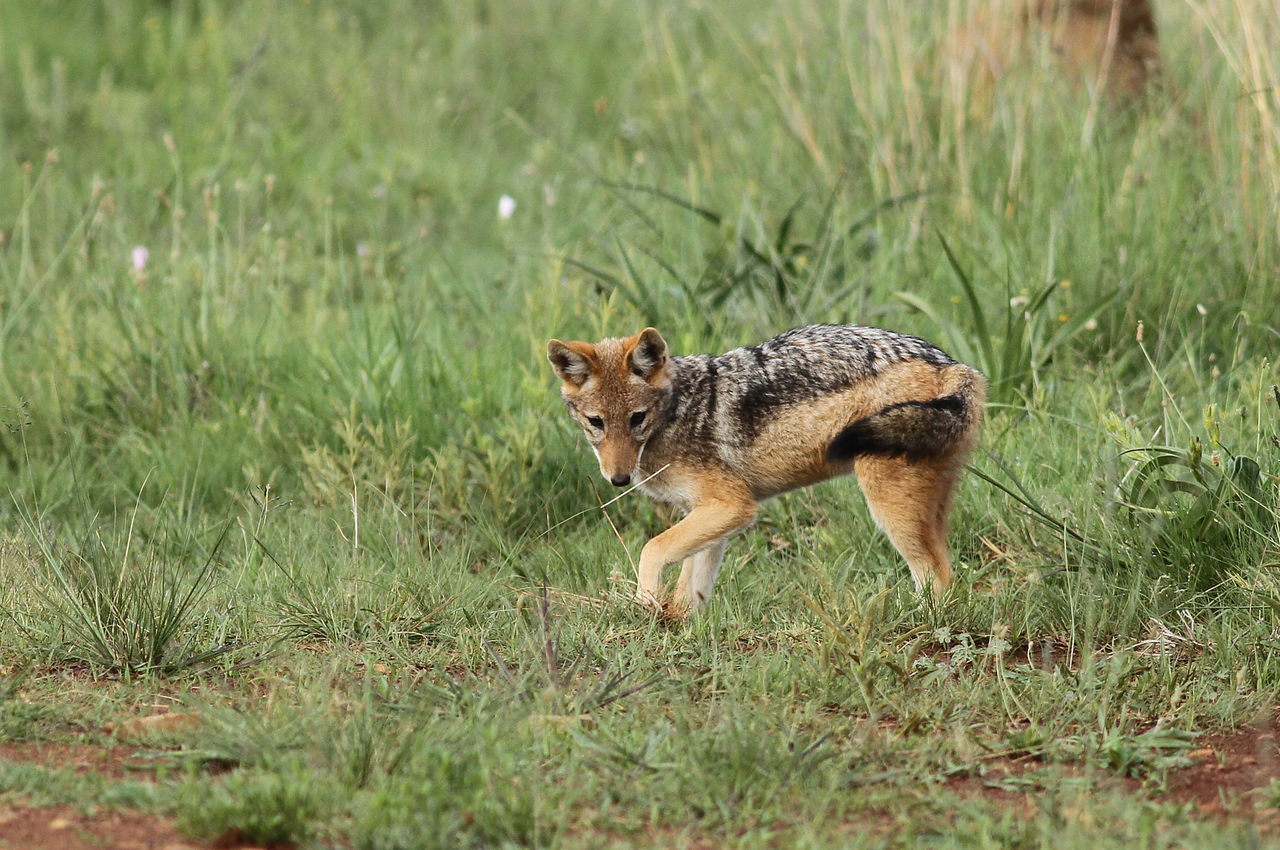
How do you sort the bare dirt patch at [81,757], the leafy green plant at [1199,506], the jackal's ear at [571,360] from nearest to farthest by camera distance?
the bare dirt patch at [81,757] < the leafy green plant at [1199,506] < the jackal's ear at [571,360]

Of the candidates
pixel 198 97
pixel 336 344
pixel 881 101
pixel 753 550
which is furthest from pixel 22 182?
pixel 753 550

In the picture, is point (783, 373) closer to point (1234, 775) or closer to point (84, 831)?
point (1234, 775)

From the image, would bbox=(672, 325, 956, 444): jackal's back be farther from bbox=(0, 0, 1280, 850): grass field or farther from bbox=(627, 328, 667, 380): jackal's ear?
bbox=(0, 0, 1280, 850): grass field

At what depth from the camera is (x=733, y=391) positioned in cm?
546

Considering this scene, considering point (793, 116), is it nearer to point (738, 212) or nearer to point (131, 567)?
point (738, 212)

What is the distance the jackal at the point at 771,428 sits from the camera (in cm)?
498

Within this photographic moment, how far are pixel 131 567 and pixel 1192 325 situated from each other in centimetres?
515

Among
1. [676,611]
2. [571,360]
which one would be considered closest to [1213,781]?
[676,611]

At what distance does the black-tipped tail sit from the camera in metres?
4.95

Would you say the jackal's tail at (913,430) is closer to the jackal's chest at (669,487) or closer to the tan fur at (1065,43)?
the jackal's chest at (669,487)

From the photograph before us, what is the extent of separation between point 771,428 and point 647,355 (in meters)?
0.55

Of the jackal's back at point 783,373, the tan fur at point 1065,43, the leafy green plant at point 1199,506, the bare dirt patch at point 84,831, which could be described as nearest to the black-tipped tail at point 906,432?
the jackal's back at point 783,373

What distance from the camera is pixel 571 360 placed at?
5289 millimetres

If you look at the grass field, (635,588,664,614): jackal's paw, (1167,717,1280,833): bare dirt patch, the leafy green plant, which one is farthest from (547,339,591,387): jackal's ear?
(1167,717,1280,833): bare dirt patch
